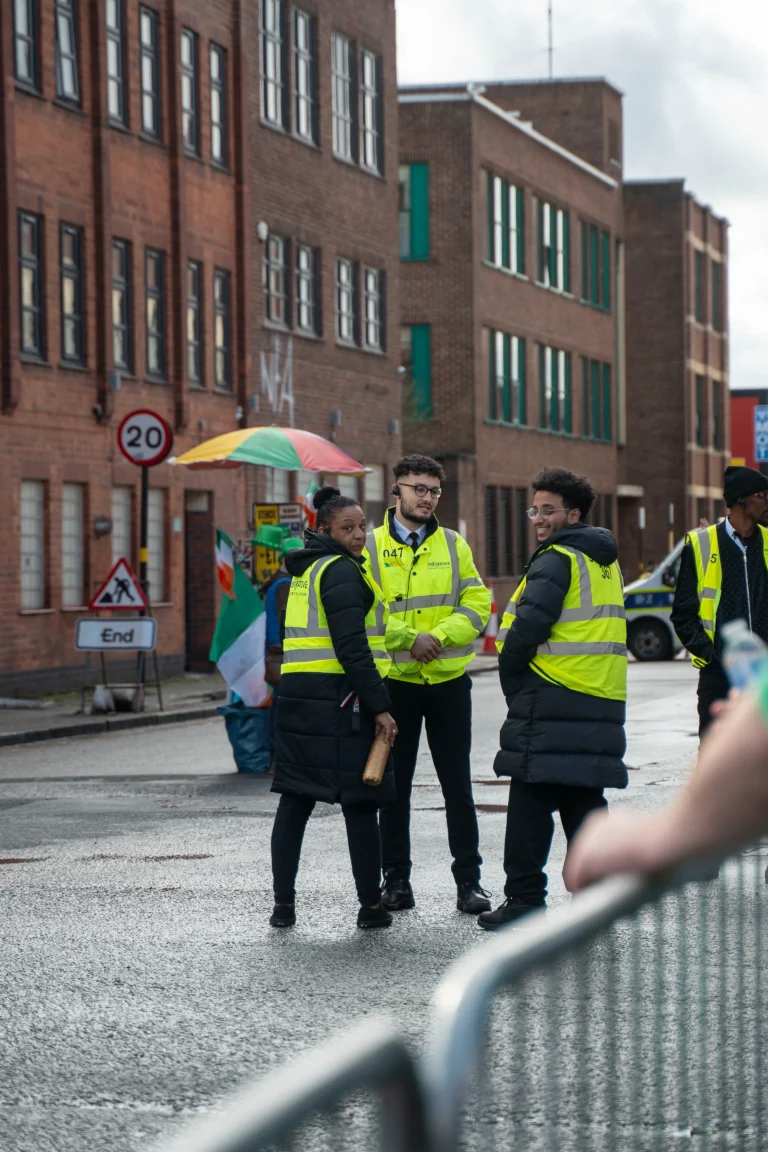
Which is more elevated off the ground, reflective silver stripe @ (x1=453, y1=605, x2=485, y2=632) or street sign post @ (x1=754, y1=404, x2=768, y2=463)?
street sign post @ (x1=754, y1=404, x2=768, y2=463)

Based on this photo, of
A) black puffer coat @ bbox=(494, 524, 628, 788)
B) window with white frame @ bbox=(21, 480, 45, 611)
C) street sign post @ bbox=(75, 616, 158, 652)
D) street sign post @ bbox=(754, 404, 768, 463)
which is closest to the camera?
black puffer coat @ bbox=(494, 524, 628, 788)

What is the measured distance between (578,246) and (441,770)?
48111 mm

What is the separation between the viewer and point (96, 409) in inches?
1088

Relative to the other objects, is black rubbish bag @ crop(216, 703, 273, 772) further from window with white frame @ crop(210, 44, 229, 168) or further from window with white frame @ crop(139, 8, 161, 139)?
window with white frame @ crop(210, 44, 229, 168)

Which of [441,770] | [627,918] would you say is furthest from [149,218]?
[627,918]

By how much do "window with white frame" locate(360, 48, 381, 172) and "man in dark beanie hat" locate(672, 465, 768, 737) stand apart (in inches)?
1174

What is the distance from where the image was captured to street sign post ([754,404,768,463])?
97.0 ft

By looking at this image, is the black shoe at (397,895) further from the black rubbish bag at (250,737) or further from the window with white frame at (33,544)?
the window with white frame at (33,544)

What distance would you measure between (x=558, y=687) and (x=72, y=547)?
19.9 meters

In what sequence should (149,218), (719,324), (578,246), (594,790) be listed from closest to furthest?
(594,790)
(149,218)
(578,246)
(719,324)

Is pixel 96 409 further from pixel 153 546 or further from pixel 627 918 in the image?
pixel 627 918

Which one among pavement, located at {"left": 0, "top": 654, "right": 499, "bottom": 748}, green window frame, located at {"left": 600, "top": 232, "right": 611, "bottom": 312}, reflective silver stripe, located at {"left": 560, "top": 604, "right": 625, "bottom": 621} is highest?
green window frame, located at {"left": 600, "top": 232, "right": 611, "bottom": 312}

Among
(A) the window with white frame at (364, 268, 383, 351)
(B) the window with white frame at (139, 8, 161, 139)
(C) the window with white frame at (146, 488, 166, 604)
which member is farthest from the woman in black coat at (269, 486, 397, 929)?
(A) the window with white frame at (364, 268, 383, 351)

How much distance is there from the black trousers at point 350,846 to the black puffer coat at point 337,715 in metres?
0.08
